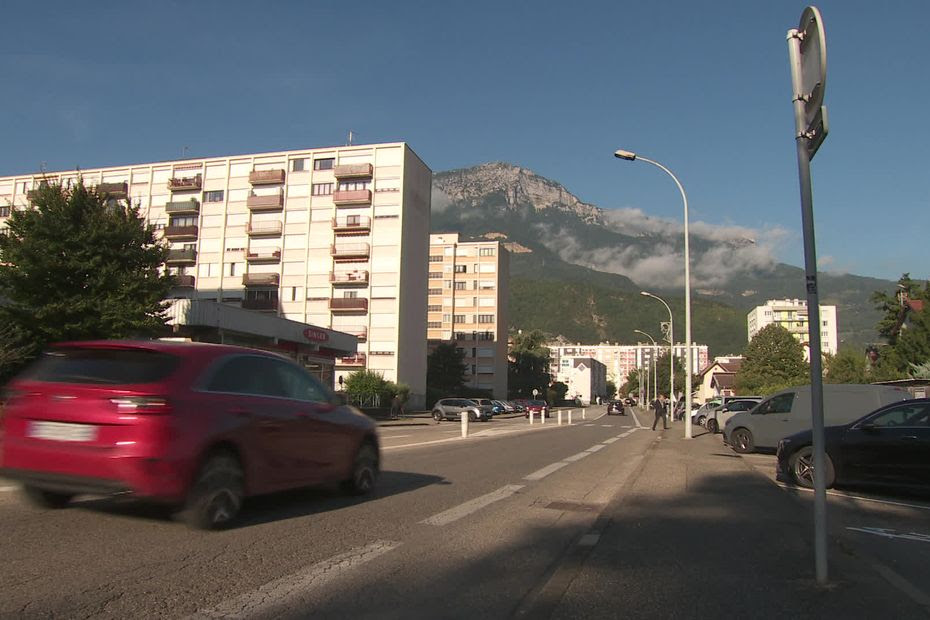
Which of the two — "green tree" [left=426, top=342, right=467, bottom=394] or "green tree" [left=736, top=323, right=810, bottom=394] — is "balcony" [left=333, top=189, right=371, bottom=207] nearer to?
"green tree" [left=426, top=342, right=467, bottom=394]

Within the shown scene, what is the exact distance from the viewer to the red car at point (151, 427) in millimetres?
5469

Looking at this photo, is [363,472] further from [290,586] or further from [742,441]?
[742,441]

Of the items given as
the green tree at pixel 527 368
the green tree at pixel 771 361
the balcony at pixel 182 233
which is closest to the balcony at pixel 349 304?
the balcony at pixel 182 233

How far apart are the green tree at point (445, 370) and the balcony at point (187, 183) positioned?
32.2m

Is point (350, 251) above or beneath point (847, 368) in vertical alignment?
above

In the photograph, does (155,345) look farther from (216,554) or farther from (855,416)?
(855,416)

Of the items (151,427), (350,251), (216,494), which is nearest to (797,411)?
(216,494)

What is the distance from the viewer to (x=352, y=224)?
69.7 m

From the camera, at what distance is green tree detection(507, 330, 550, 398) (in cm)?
11362

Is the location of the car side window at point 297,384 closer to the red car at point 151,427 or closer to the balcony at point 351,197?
the red car at point 151,427

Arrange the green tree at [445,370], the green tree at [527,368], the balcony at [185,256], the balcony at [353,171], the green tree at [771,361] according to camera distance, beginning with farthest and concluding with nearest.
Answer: the green tree at [527,368] < the green tree at [445,370] < the balcony at [185,256] < the balcony at [353,171] < the green tree at [771,361]

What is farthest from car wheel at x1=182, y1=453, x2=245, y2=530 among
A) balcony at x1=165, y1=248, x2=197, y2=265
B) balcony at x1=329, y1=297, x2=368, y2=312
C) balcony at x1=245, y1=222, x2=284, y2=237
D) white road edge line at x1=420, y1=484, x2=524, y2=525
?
balcony at x1=165, y1=248, x2=197, y2=265

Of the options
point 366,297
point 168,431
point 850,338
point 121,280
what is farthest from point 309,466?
point 850,338

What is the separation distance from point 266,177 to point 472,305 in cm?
4136
